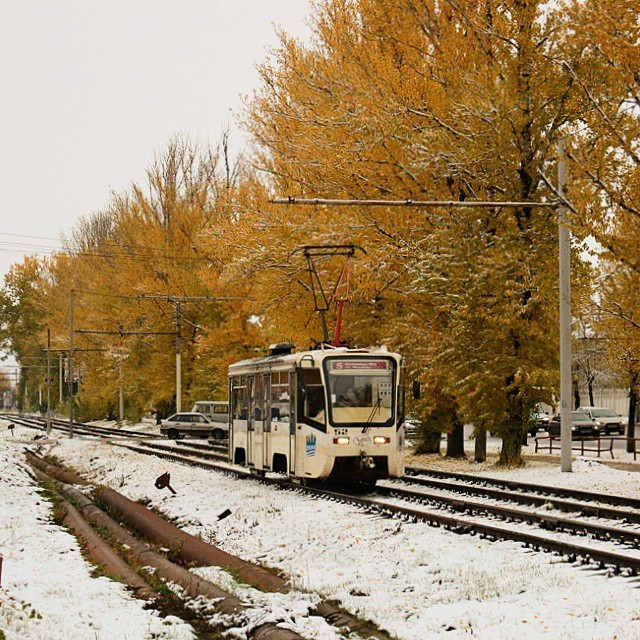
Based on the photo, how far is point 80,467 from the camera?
32656 millimetres

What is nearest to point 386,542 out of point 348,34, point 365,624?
point 365,624

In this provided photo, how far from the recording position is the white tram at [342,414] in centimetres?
1945

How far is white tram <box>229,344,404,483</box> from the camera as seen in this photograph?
63.8ft

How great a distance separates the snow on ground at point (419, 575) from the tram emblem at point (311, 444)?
0.90 metres

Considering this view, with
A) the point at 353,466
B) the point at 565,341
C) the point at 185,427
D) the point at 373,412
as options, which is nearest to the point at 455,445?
the point at 565,341

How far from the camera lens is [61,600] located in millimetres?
10008

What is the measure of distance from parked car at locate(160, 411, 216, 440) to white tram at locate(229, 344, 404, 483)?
29467 mm

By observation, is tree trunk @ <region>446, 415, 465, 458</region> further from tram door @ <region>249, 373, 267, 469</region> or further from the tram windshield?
the tram windshield

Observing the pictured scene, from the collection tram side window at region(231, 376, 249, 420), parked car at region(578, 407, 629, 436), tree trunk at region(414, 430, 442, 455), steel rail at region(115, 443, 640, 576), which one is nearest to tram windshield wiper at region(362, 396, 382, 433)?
steel rail at region(115, 443, 640, 576)

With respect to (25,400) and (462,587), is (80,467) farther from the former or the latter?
(25,400)

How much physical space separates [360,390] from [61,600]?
34.3 ft

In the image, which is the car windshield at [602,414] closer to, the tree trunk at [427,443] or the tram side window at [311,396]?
the tree trunk at [427,443]

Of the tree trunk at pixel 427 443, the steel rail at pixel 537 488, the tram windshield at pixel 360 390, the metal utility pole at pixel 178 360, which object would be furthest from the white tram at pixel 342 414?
the metal utility pole at pixel 178 360

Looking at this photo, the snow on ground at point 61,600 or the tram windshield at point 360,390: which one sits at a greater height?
the tram windshield at point 360,390
